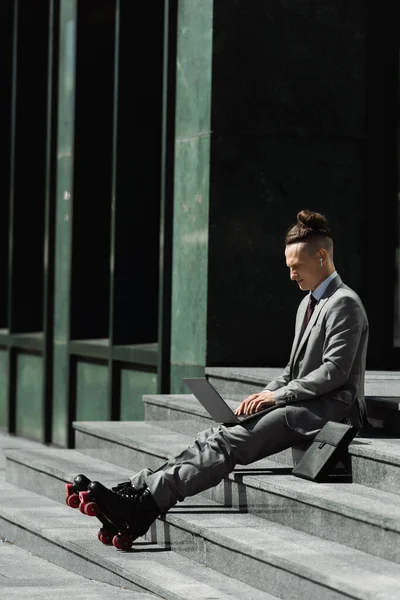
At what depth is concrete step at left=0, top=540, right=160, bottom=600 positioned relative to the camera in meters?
6.99

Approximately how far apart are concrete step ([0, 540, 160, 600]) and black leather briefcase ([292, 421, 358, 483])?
3.78 feet

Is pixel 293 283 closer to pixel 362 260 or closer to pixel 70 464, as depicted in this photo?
pixel 362 260

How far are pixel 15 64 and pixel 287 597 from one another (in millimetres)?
9796

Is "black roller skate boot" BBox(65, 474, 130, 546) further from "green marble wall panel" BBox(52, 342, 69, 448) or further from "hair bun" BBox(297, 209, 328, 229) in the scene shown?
"green marble wall panel" BBox(52, 342, 69, 448)

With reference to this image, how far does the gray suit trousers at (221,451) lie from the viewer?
7.24m

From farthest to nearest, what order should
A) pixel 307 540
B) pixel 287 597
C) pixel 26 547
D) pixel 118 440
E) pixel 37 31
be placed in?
pixel 37 31 < pixel 118 440 < pixel 26 547 < pixel 307 540 < pixel 287 597

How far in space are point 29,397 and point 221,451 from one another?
7.60 meters

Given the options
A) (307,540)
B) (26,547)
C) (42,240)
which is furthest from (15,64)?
(307,540)

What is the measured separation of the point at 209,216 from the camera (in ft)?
35.5

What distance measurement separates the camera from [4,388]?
50.7 feet

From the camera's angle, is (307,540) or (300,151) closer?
(307,540)

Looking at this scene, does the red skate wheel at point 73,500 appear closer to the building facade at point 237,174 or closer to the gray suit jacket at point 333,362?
the gray suit jacket at point 333,362

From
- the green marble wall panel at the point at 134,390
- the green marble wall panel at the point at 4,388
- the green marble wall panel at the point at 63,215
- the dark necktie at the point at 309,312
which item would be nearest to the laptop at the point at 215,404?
the dark necktie at the point at 309,312

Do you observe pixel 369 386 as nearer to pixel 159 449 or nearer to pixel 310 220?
pixel 159 449
